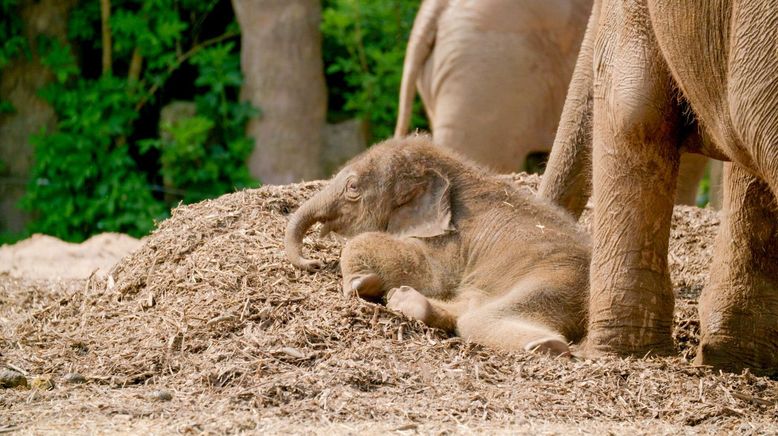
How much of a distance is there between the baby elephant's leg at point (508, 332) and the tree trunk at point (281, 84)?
7.63 metres

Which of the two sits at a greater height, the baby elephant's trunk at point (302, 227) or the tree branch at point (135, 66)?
the tree branch at point (135, 66)

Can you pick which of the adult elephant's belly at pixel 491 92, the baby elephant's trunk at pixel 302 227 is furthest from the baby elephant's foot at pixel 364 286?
the adult elephant's belly at pixel 491 92

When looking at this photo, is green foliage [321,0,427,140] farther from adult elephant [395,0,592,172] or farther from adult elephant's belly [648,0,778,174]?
adult elephant's belly [648,0,778,174]

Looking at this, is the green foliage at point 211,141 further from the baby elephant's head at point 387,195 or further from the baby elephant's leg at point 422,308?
the baby elephant's leg at point 422,308

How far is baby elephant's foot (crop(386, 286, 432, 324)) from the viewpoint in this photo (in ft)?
16.2

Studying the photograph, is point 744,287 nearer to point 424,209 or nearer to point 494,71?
point 424,209

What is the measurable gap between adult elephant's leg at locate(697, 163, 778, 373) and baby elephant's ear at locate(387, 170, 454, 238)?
1.22m

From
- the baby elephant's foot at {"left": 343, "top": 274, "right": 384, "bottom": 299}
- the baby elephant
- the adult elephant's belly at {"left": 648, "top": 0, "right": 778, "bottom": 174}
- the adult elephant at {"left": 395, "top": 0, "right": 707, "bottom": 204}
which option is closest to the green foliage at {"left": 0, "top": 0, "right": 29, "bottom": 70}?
the adult elephant at {"left": 395, "top": 0, "right": 707, "bottom": 204}

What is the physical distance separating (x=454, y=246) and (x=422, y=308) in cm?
64

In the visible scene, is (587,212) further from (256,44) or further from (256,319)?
(256,44)

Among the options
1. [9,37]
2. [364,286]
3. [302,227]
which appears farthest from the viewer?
[9,37]

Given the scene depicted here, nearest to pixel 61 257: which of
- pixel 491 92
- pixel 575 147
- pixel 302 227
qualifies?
pixel 302 227

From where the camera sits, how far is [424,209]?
5699mm

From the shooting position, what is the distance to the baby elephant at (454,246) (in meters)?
4.99
